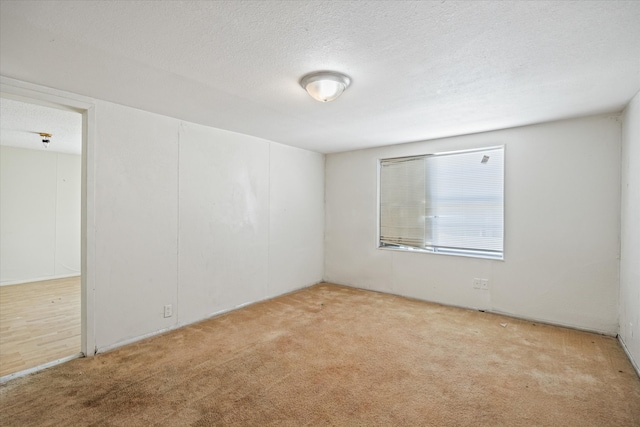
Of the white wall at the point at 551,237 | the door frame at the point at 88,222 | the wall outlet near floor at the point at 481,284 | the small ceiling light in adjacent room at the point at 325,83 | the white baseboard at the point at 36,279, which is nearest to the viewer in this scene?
the small ceiling light in adjacent room at the point at 325,83

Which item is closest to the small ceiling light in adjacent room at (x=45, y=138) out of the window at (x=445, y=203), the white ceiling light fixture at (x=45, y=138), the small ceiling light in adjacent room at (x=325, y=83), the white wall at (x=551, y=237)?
the white ceiling light fixture at (x=45, y=138)

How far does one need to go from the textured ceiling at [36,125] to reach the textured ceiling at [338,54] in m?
1.26

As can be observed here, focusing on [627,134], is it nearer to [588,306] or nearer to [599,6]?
[588,306]

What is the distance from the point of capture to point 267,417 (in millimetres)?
1901

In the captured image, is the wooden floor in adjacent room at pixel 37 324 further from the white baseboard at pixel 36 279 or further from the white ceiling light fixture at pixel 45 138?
the white ceiling light fixture at pixel 45 138

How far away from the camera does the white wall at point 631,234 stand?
8.24ft

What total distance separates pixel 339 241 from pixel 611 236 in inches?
137

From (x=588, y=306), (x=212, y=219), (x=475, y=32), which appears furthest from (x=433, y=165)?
(x=212, y=219)

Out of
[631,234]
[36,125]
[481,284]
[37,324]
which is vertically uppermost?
[36,125]

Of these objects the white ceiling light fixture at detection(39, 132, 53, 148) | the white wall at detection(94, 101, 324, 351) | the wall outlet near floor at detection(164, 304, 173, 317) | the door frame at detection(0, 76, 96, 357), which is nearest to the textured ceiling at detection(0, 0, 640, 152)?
the door frame at detection(0, 76, 96, 357)

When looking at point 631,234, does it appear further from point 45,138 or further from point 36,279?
point 36,279

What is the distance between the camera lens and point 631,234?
269 cm

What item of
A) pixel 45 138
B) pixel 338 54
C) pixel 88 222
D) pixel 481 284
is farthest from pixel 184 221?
pixel 481 284

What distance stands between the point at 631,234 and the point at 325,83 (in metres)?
3.01
